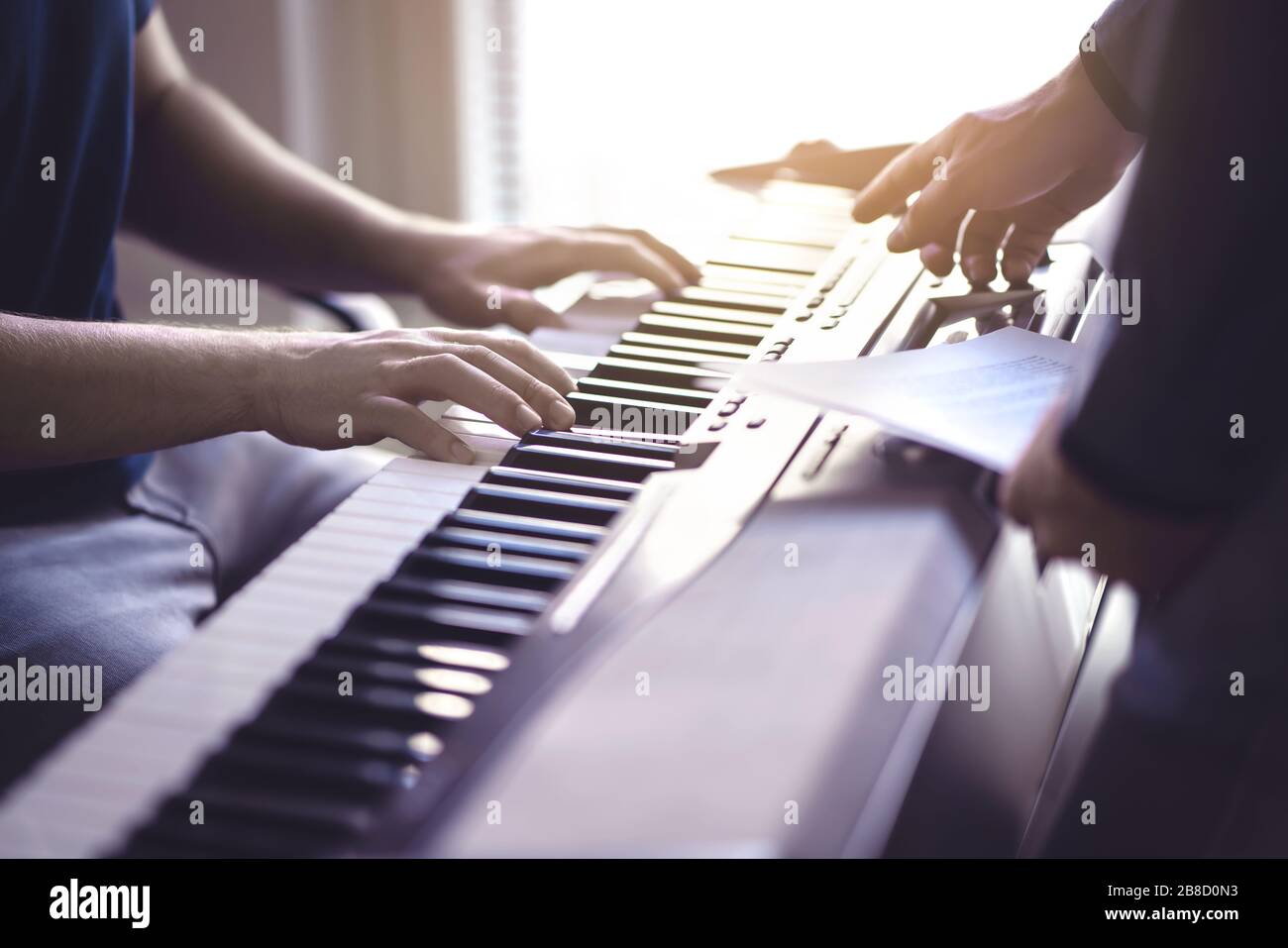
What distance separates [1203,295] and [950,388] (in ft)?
0.64

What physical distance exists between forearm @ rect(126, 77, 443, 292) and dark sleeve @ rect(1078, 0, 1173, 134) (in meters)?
0.68

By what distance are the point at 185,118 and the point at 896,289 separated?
80cm

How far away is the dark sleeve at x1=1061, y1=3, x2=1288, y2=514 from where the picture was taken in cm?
49

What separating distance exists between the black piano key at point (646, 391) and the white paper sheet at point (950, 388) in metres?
0.10

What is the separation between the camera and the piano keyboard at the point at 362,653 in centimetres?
40

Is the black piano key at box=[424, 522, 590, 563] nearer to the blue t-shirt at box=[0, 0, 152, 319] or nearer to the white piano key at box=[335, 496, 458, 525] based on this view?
the white piano key at box=[335, 496, 458, 525]

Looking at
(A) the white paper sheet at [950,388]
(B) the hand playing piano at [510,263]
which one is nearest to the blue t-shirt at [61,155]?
(B) the hand playing piano at [510,263]

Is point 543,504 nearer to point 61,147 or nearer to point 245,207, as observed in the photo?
point 61,147

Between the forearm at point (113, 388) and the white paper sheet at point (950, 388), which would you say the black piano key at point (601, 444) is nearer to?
the white paper sheet at point (950, 388)

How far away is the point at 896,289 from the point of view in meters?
0.92

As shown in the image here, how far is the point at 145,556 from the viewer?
945 mm

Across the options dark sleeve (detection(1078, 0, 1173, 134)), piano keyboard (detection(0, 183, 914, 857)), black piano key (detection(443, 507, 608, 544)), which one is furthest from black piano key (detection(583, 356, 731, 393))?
dark sleeve (detection(1078, 0, 1173, 134))

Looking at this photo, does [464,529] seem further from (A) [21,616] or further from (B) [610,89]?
(B) [610,89]
